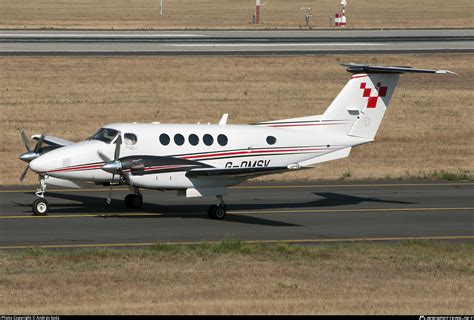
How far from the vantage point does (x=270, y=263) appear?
22781mm

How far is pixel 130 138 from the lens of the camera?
28844 mm

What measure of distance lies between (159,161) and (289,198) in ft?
20.9

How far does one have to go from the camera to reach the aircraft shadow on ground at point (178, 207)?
29297 mm

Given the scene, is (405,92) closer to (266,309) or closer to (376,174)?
(376,174)

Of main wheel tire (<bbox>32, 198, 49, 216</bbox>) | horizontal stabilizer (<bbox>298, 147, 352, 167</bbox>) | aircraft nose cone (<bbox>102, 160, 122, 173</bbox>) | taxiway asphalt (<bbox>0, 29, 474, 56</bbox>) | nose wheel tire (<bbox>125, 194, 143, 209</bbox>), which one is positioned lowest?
nose wheel tire (<bbox>125, 194, 143, 209</bbox>)

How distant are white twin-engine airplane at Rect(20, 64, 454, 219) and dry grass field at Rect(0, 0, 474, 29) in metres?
55.1

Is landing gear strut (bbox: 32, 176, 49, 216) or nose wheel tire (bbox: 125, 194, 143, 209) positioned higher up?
landing gear strut (bbox: 32, 176, 49, 216)

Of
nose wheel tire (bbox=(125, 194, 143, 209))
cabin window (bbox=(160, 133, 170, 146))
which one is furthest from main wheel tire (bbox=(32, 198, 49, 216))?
cabin window (bbox=(160, 133, 170, 146))

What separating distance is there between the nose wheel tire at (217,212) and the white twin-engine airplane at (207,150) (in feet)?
0.10

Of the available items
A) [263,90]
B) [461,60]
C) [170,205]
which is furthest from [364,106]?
[461,60]

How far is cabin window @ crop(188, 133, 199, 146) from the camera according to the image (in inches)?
1161

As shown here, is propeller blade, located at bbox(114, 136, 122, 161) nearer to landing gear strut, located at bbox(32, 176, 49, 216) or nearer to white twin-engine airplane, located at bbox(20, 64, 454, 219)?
white twin-engine airplane, located at bbox(20, 64, 454, 219)

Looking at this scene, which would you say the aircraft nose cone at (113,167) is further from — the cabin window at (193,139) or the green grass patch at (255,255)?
the green grass patch at (255,255)

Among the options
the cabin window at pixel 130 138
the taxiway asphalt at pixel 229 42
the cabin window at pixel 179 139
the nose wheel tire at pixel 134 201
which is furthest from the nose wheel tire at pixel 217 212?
the taxiway asphalt at pixel 229 42
